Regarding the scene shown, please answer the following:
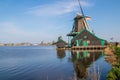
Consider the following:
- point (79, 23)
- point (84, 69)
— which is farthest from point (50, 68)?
point (79, 23)

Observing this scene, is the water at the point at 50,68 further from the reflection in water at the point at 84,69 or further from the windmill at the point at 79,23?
the windmill at the point at 79,23

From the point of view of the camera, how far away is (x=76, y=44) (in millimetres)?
63312

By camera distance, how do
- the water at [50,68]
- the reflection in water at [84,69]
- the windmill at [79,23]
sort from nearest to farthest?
the reflection in water at [84,69], the water at [50,68], the windmill at [79,23]

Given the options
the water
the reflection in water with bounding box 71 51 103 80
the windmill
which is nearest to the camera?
the reflection in water with bounding box 71 51 103 80

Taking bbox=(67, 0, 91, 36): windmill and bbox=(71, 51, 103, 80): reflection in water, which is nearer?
bbox=(71, 51, 103, 80): reflection in water

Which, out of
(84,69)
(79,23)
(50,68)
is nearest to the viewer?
(84,69)

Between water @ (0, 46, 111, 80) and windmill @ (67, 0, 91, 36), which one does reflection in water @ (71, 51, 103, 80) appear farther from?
windmill @ (67, 0, 91, 36)

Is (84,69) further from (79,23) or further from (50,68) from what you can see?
(79,23)

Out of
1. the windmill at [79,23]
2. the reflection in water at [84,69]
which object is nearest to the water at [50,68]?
the reflection in water at [84,69]

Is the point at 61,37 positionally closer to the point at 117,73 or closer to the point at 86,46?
the point at 86,46

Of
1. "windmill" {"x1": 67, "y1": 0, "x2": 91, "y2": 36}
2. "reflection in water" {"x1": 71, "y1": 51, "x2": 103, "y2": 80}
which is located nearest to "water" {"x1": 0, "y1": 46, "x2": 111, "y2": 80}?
"reflection in water" {"x1": 71, "y1": 51, "x2": 103, "y2": 80}

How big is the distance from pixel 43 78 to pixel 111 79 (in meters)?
9.15

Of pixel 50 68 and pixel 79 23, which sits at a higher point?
pixel 79 23

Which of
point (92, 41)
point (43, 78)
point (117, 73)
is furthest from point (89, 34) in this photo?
point (117, 73)
